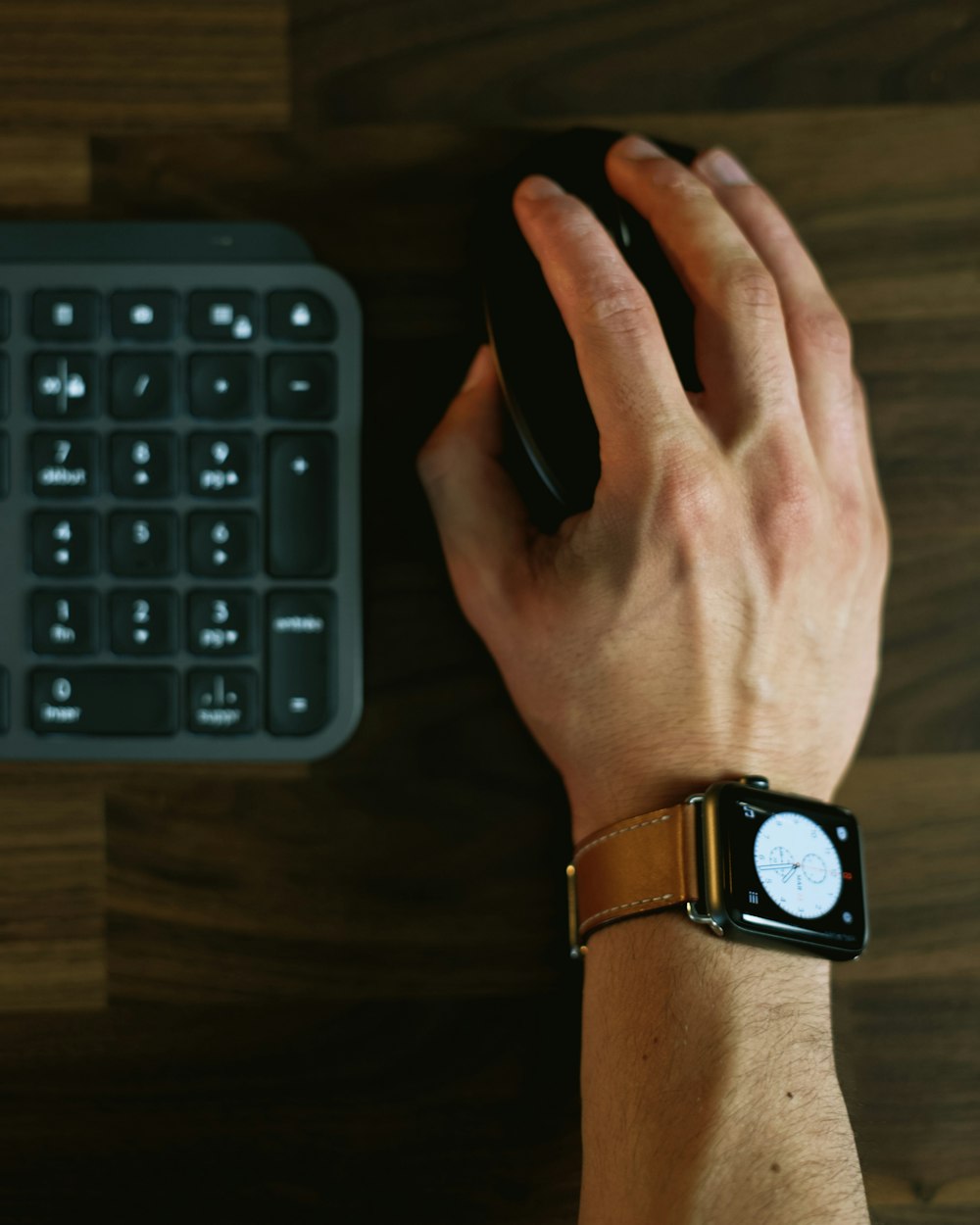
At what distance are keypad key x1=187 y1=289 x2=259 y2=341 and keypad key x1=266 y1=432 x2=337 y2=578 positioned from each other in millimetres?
51

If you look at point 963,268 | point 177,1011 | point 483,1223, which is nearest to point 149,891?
point 177,1011

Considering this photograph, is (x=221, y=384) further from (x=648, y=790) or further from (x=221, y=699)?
(x=648, y=790)

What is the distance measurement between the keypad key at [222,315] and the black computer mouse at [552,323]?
109 millimetres

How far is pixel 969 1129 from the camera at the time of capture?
0.50 metres

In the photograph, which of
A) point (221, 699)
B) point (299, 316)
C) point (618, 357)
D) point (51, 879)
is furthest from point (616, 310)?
point (51, 879)

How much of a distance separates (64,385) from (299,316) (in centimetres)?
11

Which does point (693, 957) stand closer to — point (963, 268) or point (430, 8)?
point (963, 268)

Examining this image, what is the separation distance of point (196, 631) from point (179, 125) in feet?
0.82

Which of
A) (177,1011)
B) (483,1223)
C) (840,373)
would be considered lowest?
(483,1223)

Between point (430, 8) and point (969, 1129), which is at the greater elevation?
point (430, 8)

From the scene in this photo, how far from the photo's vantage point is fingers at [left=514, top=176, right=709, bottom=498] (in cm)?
44

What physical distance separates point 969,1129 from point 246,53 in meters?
0.63

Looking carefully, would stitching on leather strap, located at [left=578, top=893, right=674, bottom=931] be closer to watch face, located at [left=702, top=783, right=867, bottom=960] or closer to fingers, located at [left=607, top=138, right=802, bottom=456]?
watch face, located at [left=702, top=783, right=867, bottom=960]

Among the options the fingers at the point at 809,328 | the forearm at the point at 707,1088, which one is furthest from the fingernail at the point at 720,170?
the forearm at the point at 707,1088
